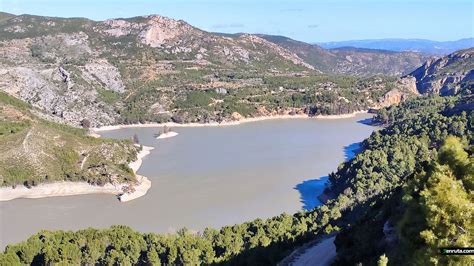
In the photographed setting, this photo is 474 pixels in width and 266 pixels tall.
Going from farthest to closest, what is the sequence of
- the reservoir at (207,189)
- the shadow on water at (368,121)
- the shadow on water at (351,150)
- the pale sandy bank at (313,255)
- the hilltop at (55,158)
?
1. the shadow on water at (368,121)
2. the shadow on water at (351,150)
3. the hilltop at (55,158)
4. the reservoir at (207,189)
5. the pale sandy bank at (313,255)

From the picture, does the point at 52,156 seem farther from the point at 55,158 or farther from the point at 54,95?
the point at 54,95

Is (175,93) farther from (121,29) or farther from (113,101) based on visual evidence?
(121,29)

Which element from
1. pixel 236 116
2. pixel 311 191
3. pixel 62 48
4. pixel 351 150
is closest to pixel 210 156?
pixel 311 191

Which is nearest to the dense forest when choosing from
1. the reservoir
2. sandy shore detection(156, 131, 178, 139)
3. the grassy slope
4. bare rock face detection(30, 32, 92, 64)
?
the reservoir

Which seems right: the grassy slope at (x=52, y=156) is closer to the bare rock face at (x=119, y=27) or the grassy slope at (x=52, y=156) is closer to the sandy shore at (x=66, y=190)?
the sandy shore at (x=66, y=190)

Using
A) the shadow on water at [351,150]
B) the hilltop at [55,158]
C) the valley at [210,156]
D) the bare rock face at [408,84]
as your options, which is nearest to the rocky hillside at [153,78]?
the valley at [210,156]

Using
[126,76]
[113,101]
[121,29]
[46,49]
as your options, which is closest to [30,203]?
[113,101]
